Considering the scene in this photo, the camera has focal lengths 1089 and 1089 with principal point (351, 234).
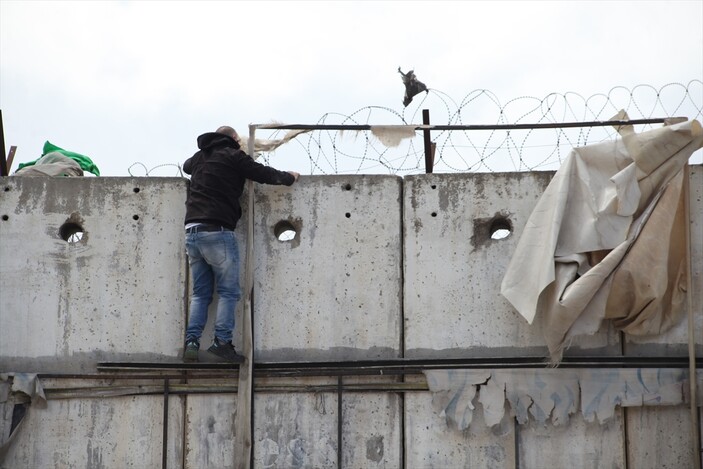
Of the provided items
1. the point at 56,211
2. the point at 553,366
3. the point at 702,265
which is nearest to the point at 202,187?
the point at 56,211

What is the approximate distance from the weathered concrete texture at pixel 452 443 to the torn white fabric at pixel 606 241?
75 centimetres

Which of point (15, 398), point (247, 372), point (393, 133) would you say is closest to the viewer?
point (247, 372)

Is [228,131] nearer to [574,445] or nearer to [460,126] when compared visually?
[460,126]

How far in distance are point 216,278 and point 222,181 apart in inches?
28.5

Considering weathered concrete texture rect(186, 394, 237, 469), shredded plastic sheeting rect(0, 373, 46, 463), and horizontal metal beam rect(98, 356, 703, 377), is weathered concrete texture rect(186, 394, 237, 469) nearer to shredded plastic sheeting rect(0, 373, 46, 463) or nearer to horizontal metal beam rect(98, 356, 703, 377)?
horizontal metal beam rect(98, 356, 703, 377)

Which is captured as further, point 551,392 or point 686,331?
point 686,331

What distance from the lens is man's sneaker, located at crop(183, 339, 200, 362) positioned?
7961 mm

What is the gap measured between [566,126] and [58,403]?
4.43 metres

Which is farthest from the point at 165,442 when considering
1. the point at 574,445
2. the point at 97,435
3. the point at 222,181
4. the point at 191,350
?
the point at 574,445

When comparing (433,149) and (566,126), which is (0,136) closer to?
(433,149)

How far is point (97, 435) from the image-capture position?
26.6 feet

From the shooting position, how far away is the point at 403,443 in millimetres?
7996

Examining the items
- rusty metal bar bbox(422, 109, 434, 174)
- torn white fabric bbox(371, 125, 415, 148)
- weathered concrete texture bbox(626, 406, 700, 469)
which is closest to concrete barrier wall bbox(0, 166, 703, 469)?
weathered concrete texture bbox(626, 406, 700, 469)

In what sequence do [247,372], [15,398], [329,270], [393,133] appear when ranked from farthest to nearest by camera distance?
1. [393,133]
2. [329,270]
3. [15,398]
4. [247,372]
